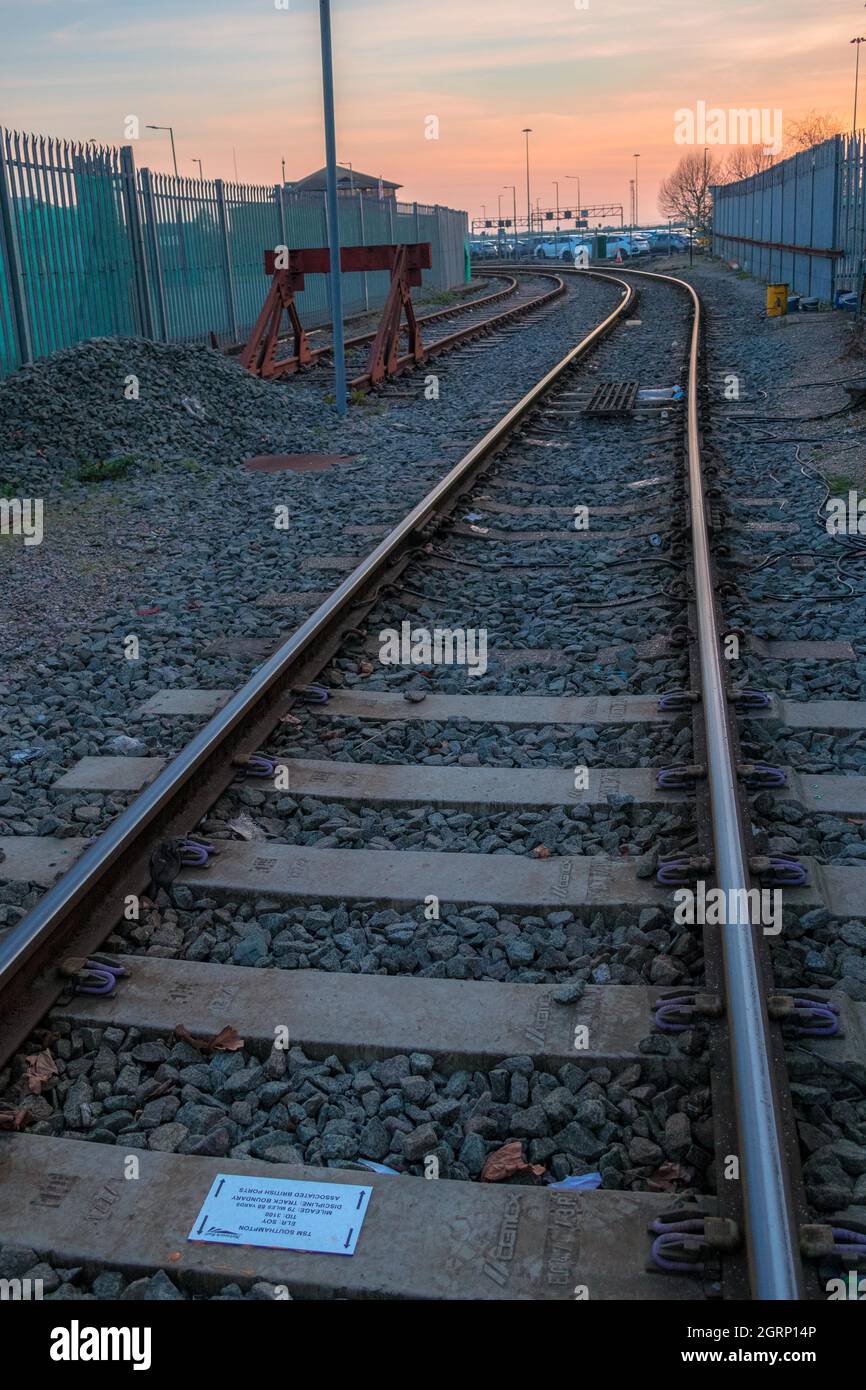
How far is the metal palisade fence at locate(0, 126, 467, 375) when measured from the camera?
1477 centimetres

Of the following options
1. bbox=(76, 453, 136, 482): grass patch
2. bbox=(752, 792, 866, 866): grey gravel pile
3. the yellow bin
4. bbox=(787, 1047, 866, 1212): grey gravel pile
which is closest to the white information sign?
bbox=(787, 1047, 866, 1212): grey gravel pile

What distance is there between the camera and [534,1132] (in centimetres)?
286

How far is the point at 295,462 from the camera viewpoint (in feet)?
38.9

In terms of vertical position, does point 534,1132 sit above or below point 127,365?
below

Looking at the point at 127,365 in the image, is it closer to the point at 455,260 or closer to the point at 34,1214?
the point at 34,1214

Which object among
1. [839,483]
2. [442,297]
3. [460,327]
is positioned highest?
[442,297]

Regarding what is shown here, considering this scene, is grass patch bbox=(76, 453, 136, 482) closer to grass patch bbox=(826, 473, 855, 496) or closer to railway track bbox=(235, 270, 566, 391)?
railway track bbox=(235, 270, 566, 391)

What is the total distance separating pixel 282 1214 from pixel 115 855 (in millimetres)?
1514

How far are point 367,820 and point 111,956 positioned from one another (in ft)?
3.68

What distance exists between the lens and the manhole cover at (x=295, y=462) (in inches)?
453

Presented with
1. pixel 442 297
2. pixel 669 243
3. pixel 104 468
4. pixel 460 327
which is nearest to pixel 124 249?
pixel 104 468

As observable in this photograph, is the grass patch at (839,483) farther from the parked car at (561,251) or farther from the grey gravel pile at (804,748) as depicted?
the parked car at (561,251)

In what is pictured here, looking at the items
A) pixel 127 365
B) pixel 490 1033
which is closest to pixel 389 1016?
pixel 490 1033

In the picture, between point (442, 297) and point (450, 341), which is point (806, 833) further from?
point (442, 297)
